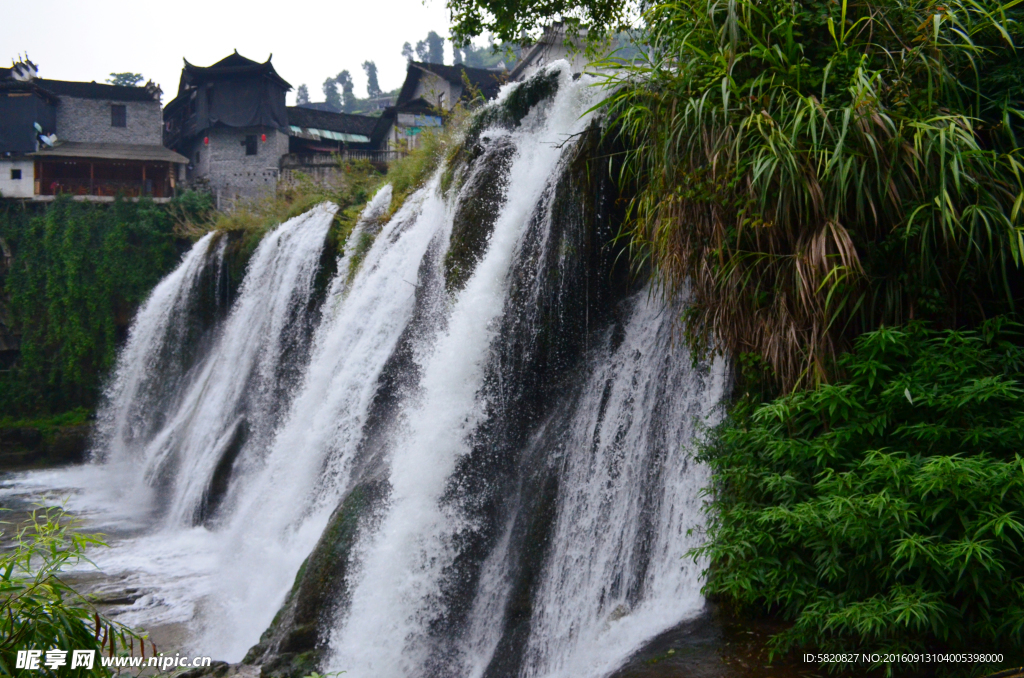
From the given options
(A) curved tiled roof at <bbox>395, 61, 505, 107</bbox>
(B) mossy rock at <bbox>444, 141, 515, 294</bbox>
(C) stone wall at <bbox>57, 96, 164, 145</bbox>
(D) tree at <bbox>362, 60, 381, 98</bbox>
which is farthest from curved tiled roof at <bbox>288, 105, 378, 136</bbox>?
(D) tree at <bbox>362, 60, 381, 98</bbox>

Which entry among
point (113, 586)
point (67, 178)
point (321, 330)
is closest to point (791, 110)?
point (321, 330)

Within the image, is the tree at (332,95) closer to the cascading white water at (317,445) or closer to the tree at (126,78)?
the tree at (126,78)

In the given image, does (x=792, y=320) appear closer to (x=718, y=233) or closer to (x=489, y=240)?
(x=718, y=233)

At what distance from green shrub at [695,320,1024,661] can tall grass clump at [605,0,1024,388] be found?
36cm

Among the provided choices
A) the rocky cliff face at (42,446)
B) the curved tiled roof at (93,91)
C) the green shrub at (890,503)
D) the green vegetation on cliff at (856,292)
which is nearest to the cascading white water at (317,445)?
the green vegetation on cliff at (856,292)

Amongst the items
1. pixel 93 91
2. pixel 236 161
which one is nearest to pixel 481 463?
pixel 236 161

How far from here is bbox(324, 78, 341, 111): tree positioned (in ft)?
226

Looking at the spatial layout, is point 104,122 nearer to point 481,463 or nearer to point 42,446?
point 42,446

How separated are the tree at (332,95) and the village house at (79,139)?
132 feet

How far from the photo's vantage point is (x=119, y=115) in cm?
2839

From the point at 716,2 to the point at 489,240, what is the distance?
11.0 ft

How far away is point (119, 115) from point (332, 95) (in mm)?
51944

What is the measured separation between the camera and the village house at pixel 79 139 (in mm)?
25578

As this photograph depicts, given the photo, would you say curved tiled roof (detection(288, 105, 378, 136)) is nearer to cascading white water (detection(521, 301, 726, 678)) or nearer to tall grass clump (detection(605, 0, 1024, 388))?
cascading white water (detection(521, 301, 726, 678))
